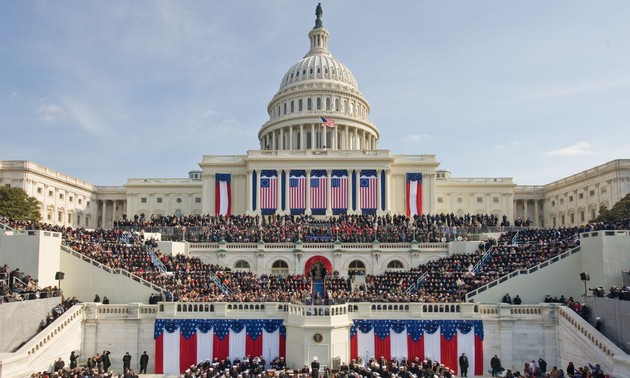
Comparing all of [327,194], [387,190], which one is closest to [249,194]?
[327,194]

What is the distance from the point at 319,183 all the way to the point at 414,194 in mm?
14678

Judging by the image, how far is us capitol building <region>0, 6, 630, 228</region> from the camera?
78.5m

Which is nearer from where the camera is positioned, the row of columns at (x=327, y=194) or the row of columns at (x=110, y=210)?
the row of columns at (x=327, y=194)

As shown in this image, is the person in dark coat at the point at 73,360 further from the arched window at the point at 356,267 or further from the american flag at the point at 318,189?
the american flag at the point at 318,189

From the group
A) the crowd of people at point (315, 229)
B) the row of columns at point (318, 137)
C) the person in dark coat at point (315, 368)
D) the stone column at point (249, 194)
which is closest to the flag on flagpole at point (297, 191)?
the stone column at point (249, 194)

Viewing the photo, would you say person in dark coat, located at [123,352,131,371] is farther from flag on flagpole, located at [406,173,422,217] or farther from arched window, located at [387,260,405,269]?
flag on flagpole, located at [406,173,422,217]

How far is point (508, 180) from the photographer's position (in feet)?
312

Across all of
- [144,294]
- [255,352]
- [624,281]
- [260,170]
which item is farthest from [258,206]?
[624,281]

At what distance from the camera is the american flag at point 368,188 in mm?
77625

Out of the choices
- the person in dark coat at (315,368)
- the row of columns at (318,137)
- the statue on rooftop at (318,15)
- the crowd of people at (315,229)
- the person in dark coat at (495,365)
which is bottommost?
the person in dark coat at (495,365)

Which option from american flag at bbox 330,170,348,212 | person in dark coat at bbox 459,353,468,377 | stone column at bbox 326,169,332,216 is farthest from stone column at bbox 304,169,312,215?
person in dark coat at bbox 459,353,468,377

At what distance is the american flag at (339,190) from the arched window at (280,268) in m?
27.1

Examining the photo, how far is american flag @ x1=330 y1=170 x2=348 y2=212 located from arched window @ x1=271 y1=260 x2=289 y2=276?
88.9 feet

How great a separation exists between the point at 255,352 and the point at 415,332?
10.3 meters
